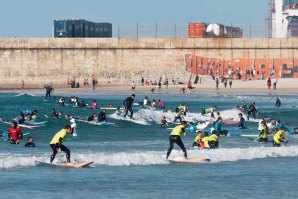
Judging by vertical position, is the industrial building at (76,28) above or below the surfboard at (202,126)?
above

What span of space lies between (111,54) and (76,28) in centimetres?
1902

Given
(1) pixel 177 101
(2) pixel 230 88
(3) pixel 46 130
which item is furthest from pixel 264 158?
(2) pixel 230 88

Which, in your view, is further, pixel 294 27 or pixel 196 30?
pixel 294 27

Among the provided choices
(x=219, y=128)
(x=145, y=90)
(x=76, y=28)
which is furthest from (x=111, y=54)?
(x=219, y=128)

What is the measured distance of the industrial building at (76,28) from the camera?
129875 millimetres

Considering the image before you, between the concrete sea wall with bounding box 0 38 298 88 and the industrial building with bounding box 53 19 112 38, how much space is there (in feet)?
52.6

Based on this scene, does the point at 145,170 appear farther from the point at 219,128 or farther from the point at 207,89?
the point at 207,89

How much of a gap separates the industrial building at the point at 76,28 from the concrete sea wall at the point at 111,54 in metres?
16.0

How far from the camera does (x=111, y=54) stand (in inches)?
4466

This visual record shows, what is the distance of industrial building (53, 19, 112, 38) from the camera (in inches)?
5113

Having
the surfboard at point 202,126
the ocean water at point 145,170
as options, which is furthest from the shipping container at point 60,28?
the ocean water at point 145,170

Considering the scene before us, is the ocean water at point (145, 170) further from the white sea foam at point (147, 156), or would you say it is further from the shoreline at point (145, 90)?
the shoreline at point (145, 90)

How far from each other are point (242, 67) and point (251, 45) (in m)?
2.67

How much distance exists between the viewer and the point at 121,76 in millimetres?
114625
